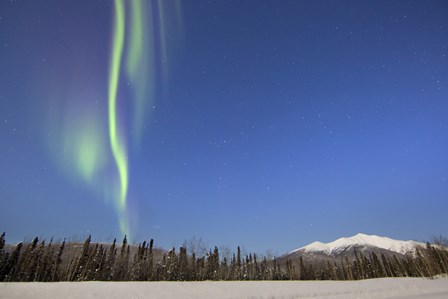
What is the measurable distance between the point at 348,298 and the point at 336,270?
101098mm

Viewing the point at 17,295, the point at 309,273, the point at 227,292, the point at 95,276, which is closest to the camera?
the point at 17,295

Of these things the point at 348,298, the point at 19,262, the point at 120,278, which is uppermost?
the point at 19,262

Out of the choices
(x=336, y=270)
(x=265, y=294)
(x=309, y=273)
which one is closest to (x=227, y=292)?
(x=265, y=294)

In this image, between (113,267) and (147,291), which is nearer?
(147,291)

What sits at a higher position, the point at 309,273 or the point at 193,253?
the point at 193,253

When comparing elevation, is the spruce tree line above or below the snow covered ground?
above

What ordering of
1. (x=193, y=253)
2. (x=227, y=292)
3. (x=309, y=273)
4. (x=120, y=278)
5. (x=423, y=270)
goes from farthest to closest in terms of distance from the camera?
(x=309, y=273)
(x=193, y=253)
(x=423, y=270)
(x=120, y=278)
(x=227, y=292)

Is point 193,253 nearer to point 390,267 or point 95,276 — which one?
point 95,276

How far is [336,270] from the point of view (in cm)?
11869

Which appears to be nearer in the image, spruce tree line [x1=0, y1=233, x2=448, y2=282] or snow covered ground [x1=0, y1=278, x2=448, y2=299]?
snow covered ground [x1=0, y1=278, x2=448, y2=299]

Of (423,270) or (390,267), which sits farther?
(390,267)

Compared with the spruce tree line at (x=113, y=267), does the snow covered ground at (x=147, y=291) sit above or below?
below

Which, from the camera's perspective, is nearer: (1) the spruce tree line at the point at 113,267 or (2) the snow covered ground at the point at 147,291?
(2) the snow covered ground at the point at 147,291

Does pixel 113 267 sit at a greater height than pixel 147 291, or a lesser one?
greater
